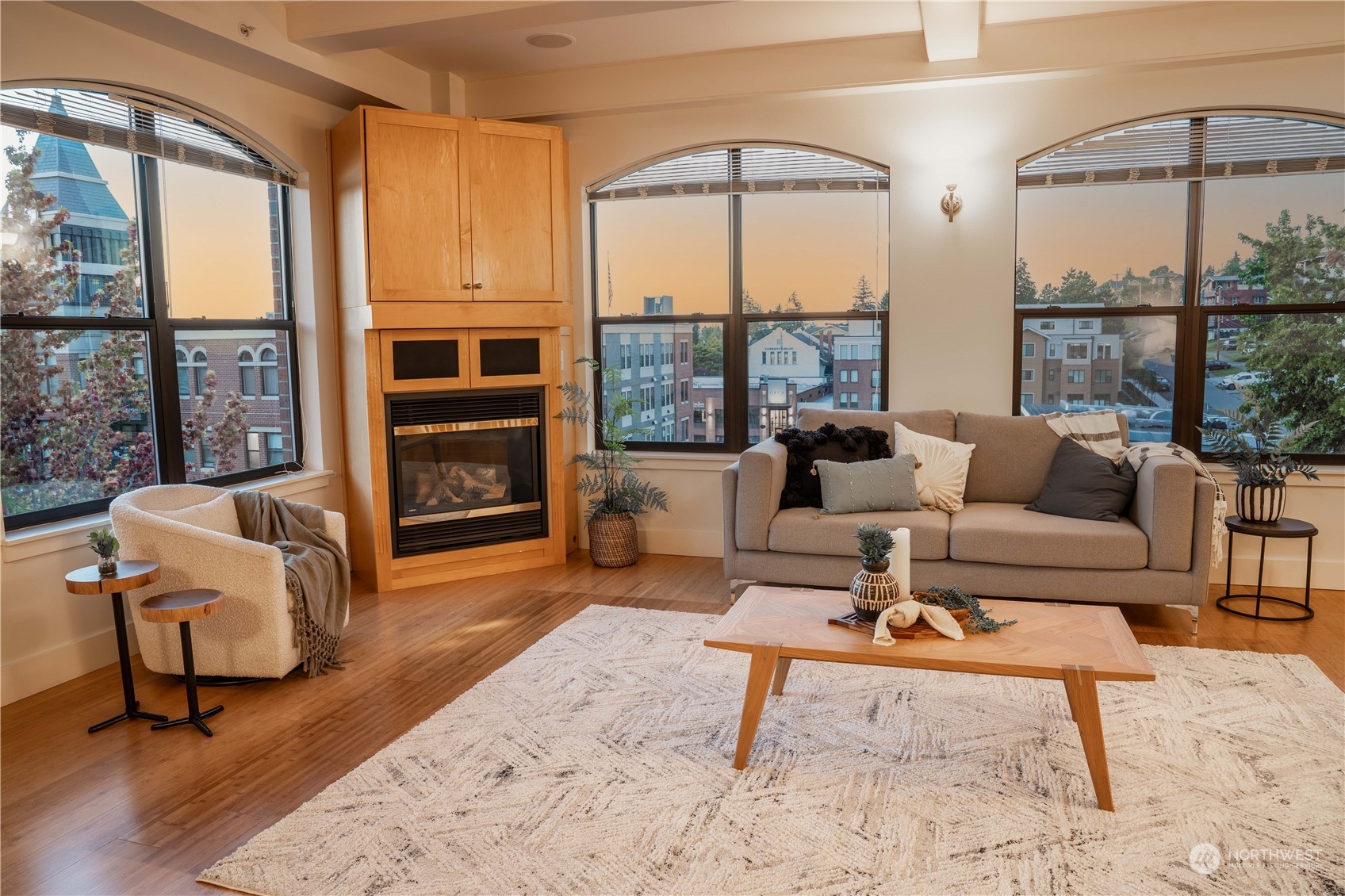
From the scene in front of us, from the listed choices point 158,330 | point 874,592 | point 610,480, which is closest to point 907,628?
point 874,592

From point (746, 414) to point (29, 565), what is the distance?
3.50 m

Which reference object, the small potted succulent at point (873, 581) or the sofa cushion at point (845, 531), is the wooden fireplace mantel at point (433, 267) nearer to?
the sofa cushion at point (845, 531)

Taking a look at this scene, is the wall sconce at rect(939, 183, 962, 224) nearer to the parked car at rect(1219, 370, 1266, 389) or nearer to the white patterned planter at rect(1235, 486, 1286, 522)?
the parked car at rect(1219, 370, 1266, 389)

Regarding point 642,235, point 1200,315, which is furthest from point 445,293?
point 1200,315

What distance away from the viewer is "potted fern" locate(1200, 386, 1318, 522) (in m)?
4.02

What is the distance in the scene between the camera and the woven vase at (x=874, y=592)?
274 cm

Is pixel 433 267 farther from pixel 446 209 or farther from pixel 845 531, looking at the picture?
pixel 845 531

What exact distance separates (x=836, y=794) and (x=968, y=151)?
3.53 meters

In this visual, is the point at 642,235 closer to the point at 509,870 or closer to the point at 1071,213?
the point at 1071,213

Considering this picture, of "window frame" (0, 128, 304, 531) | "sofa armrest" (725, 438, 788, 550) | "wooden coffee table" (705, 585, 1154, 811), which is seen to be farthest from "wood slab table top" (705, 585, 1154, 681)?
"window frame" (0, 128, 304, 531)

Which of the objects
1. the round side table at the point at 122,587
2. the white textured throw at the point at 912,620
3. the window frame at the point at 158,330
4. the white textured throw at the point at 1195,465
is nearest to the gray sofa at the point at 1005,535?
the white textured throw at the point at 1195,465

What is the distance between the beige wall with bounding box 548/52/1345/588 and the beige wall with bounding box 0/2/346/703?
1.49 metres

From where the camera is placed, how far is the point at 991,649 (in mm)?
2531

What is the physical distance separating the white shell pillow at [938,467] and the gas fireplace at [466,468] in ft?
6.62
